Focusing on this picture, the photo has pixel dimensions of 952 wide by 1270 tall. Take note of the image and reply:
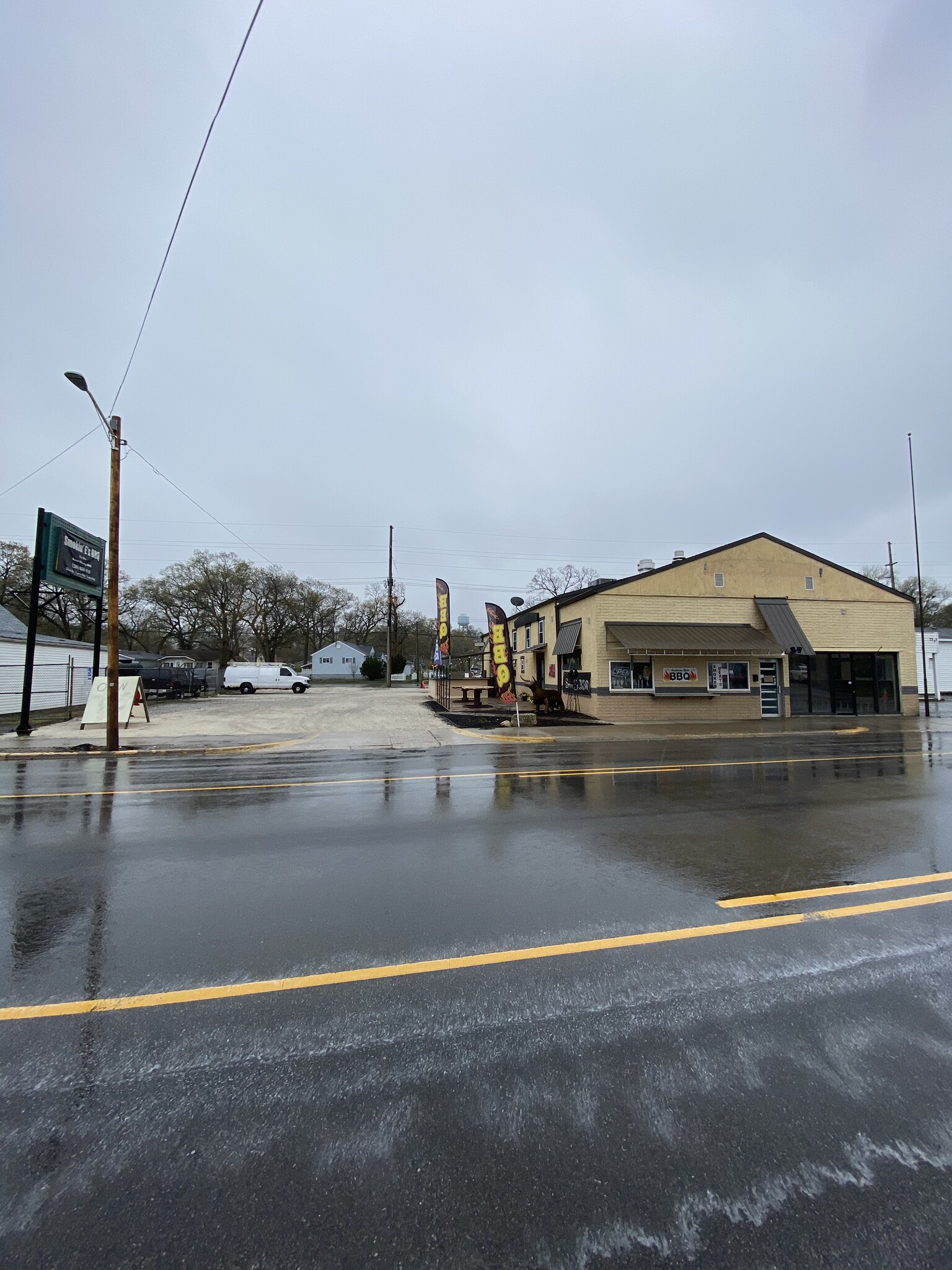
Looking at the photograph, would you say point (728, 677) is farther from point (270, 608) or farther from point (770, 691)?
point (270, 608)

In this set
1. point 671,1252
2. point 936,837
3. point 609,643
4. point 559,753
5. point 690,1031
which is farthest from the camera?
point 609,643

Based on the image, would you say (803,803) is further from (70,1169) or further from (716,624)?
(716,624)

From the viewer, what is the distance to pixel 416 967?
337 centimetres

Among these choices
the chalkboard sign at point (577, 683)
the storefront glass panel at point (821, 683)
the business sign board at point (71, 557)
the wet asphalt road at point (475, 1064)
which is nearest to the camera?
the wet asphalt road at point (475, 1064)

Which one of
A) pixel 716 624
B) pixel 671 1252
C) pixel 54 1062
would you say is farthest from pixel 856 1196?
pixel 716 624

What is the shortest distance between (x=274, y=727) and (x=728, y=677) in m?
16.0

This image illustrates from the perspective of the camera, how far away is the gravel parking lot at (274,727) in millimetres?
15203

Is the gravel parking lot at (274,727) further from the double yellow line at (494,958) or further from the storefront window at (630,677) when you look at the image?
the double yellow line at (494,958)

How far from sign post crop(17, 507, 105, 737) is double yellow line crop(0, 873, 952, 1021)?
1686 centimetres

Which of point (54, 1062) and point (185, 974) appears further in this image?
point (185, 974)

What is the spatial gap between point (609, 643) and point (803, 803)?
1358 centimetres

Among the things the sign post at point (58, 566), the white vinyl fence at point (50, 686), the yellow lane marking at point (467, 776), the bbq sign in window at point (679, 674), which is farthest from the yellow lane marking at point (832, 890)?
the white vinyl fence at point (50, 686)

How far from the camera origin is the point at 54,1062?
262cm

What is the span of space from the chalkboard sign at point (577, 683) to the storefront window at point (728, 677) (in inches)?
170
